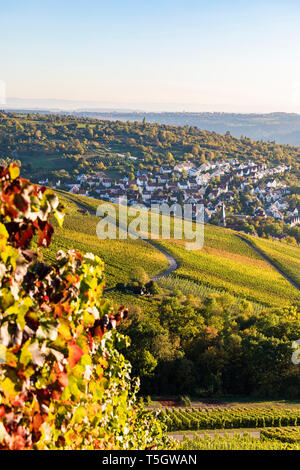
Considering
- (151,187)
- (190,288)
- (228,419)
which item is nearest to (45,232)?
(228,419)

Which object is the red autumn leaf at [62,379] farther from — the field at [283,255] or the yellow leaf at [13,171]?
the field at [283,255]

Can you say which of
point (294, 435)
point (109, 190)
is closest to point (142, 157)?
point (109, 190)

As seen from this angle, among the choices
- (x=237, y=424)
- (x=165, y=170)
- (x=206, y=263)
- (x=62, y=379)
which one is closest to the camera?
(x=62, y=379)

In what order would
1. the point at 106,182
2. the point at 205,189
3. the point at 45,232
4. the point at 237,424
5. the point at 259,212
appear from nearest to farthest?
the point at 45,232, the point at 237,424, the point at 259,212, the point at 106,182, the point at 205,189

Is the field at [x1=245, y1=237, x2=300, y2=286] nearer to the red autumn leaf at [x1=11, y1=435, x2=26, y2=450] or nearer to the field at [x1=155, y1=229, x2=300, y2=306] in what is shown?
the field at [x1=155, y1=229, x2=300, y2=306]

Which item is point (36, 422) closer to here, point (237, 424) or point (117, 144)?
point (237, 424)
